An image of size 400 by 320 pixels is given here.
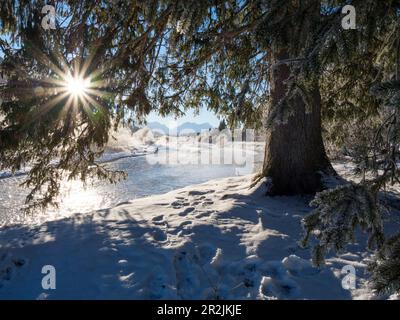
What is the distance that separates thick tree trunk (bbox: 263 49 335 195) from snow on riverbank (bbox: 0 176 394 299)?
29.5 inches

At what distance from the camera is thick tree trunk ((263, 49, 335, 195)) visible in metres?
6.24

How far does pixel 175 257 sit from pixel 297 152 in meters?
3.61

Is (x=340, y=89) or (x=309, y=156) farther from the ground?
(x=340, y=89)

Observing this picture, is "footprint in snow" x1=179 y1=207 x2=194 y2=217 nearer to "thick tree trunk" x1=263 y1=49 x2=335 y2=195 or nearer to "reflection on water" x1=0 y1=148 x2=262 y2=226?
"thick tree trunk" x1=263 y1=49 x2=335 y2=195

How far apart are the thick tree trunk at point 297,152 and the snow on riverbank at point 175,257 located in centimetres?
75

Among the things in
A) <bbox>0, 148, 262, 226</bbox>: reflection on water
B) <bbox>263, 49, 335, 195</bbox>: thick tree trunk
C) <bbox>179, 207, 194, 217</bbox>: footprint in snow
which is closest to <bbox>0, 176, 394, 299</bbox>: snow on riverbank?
<bbox>179, 207, 194, 217</bbox>: footprint in snow

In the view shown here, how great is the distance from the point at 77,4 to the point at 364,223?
5292 millimetres

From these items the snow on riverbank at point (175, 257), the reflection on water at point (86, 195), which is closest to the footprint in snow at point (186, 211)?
the snow on riverbank at point (175, 257)

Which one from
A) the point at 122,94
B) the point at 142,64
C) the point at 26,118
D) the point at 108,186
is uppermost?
the point at 142,64

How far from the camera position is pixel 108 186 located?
1357 centimetres

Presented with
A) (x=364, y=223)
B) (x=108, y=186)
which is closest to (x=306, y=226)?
(x=364, y=223)

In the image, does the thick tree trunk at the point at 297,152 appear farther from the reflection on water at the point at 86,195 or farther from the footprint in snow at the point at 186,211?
the reflection on water at the point at 86,195

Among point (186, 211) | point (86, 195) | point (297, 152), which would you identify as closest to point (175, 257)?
point (186, 211)

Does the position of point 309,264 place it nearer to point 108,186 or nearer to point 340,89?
point 340,89
